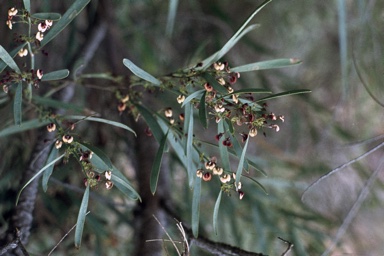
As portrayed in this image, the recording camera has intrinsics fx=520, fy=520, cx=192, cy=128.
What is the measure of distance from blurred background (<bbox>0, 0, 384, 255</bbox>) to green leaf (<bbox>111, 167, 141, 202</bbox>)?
0.18 metres

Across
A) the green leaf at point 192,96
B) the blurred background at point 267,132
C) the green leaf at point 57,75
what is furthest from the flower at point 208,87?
the blurred background at point 267,132

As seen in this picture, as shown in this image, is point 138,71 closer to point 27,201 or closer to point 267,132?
point 27,201

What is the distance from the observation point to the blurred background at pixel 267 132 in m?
0.72

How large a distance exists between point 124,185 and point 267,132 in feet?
2.15

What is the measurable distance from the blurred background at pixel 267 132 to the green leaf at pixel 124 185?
0.58 ft

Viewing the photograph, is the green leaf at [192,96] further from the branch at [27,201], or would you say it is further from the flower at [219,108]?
the branch at [27,201]

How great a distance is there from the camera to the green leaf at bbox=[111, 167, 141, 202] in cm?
43

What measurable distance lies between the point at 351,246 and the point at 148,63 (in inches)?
23.9

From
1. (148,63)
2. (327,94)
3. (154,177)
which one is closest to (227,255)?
(154,177)

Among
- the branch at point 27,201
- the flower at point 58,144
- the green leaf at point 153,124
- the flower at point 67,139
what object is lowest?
the branch at point 27,201

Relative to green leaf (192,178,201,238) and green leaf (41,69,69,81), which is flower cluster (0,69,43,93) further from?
green leaf (192,178,201,238)

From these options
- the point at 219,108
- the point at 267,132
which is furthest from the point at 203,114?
the point at 267,132

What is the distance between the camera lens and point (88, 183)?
40cm

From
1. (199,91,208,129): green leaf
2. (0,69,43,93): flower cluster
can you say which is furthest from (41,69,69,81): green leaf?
(199,91,208,129): green leaf
